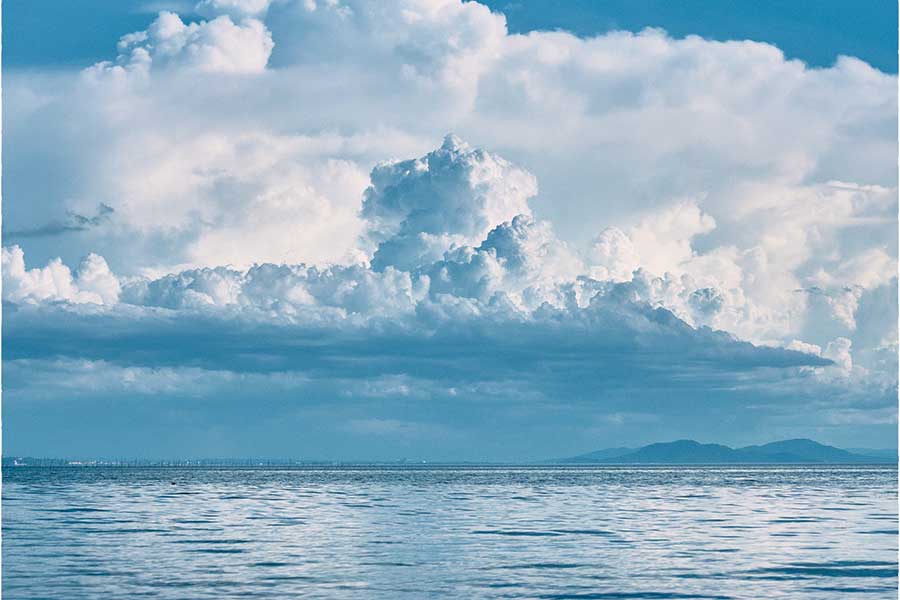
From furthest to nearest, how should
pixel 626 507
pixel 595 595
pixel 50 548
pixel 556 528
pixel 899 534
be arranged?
pixel 626 507 < pixel 556 528 < pixel 899 534 < pixel 50 548 < pixel 595 595

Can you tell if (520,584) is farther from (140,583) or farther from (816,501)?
(816,501)

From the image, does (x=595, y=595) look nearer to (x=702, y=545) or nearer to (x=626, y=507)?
(x=702, y=545)

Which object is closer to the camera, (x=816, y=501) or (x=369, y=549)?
(x=369, y=549)

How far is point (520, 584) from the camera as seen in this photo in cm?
5644

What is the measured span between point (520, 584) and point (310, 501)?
9533cm

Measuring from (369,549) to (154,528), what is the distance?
84.7ft

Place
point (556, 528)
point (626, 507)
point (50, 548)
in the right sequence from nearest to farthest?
1. point (50, 548)
2. point (556, 528)
3. point (626, 507)

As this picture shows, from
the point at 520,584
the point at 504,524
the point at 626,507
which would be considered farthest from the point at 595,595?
the point at 626,507

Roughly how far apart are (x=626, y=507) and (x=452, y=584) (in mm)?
75370

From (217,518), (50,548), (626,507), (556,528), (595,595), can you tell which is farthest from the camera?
(626,507)

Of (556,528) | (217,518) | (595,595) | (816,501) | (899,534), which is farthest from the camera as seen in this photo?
(816,501)

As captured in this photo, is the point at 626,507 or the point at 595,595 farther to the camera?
the point at 626,507

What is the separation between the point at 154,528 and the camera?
9206 centimetres

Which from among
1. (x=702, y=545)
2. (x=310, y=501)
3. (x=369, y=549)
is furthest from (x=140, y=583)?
(x=310, y=501)
